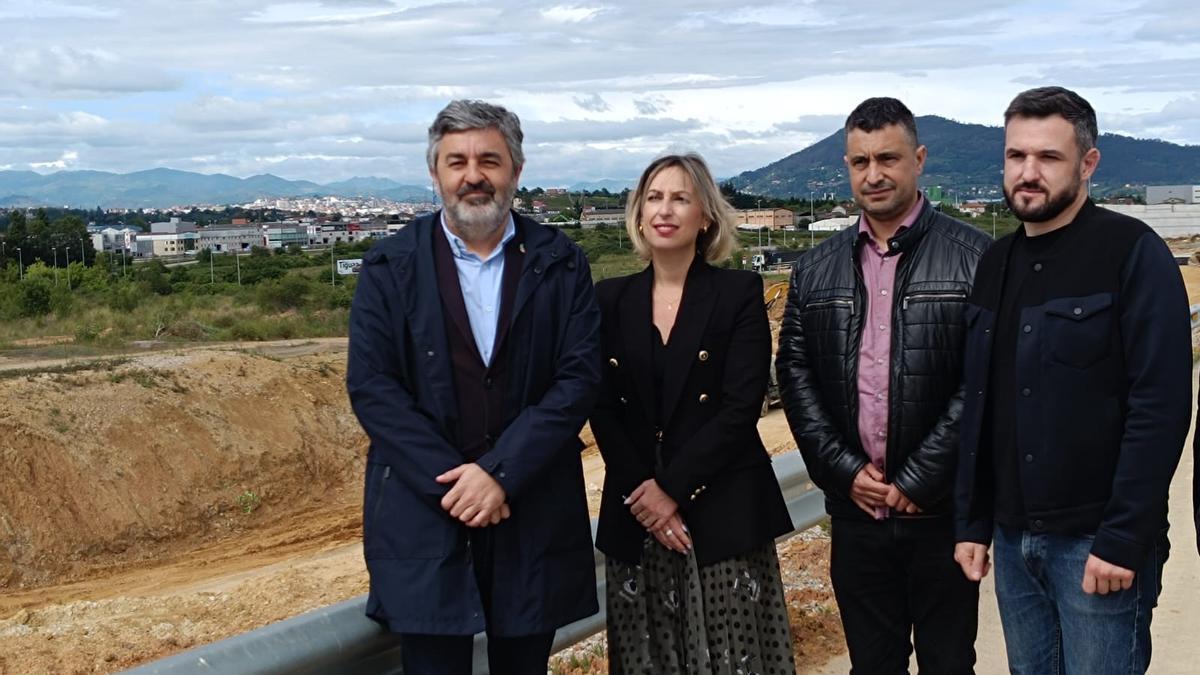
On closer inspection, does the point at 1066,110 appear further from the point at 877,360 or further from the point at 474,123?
the point at 474,123

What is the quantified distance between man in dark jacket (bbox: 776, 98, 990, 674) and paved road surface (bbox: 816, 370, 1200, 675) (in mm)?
1008

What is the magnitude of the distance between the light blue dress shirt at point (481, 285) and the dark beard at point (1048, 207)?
4.94ft

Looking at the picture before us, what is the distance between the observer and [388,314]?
3508 mm

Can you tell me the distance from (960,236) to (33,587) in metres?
12.5

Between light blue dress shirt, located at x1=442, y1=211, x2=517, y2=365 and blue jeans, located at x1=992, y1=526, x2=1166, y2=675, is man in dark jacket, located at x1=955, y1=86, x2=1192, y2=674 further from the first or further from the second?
light blue dress shirt, located at x1=442, y1=211, x2=517, y2=365

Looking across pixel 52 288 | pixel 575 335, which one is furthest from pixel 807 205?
pixel 575 335

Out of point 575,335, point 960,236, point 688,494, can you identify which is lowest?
point 688,494

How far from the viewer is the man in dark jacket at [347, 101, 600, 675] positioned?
335 cm

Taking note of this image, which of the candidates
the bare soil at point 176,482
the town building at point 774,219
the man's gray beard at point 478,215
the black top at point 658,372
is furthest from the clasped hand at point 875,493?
the town building at point 774,219

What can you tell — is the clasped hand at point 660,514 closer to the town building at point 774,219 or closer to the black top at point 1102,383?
the black top at point 1102,383

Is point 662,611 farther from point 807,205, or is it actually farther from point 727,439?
point 807,205

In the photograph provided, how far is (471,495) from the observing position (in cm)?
332

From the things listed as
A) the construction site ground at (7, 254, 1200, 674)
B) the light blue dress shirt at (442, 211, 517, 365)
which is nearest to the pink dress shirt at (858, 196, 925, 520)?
the light blue dress shirt at (442, 211, 517, 365)

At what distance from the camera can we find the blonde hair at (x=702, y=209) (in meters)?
4.16
